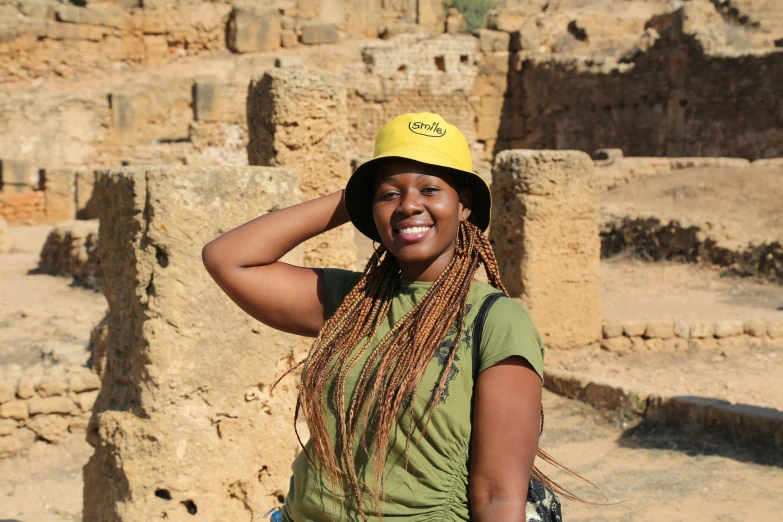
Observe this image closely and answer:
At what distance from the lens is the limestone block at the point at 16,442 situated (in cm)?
620

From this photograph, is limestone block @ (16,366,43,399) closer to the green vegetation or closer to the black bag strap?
the black bag strap

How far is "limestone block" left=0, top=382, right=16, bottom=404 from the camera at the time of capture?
625 cm

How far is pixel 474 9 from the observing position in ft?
93.5

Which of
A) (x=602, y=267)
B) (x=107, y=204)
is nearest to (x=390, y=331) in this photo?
(x=107, y=204)

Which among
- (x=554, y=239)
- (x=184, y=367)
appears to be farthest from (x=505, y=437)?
(x=554, y=239)

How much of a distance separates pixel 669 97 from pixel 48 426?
1652cm

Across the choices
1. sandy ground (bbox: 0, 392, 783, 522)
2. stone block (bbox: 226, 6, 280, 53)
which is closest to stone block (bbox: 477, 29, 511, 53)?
stone block (bbox: 226, 6, 280, 53)

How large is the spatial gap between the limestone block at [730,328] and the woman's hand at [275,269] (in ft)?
22.6

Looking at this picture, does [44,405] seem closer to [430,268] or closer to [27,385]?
[27,385]

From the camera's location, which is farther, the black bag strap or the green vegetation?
the green vegetation

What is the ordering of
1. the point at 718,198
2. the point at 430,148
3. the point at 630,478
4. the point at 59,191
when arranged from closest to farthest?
1. the point at 430,148
2. the point at 630,478
3. the point at 718,198
4. the point at 59,191

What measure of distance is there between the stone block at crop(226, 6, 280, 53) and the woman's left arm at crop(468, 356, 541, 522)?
23.4m

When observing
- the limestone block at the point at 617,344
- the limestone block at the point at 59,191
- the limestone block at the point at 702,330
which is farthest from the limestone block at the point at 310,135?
the limestone block at the point at 59,191

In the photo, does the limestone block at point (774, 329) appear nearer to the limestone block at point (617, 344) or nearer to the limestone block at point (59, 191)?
the limestone block at point (617, 344)
